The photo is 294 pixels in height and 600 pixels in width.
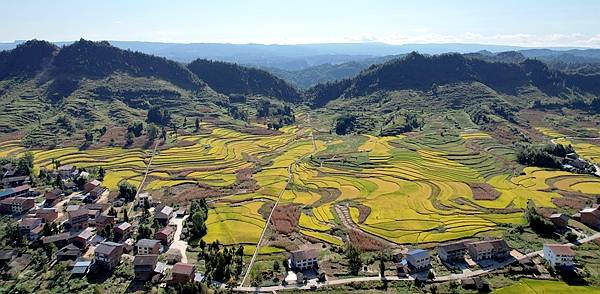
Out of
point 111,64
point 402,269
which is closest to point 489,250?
point 402,269

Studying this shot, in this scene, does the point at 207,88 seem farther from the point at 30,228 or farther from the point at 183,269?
the point at 183,269

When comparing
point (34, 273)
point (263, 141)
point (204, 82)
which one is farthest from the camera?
point (204, 82)

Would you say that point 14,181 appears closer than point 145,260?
No

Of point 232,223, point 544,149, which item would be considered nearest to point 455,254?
point 232,223

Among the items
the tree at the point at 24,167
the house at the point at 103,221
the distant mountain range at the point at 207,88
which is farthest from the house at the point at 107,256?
the distant mountain range at the point at 207,88

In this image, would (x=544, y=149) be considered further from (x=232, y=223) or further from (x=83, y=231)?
(x=83, y=231)

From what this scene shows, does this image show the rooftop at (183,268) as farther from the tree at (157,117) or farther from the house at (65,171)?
the tree at (157,117)
